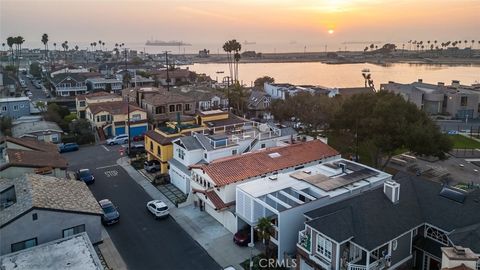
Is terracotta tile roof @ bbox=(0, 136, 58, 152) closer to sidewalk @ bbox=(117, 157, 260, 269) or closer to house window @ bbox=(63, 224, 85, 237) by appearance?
sidewalk @ bbox=(117, 157, 260, 269)

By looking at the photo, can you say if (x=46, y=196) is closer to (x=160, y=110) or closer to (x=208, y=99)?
(x=160, y=110)

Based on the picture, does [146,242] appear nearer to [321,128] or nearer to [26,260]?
[26,260]

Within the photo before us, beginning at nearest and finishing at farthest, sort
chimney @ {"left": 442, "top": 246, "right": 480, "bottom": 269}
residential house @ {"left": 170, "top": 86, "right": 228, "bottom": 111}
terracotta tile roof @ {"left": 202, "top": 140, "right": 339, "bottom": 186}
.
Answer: chimney @ {"left": 442, "top": 246, "right": 480, "bottom": 269} → terracotta tile roof @ {"left": 202, "top": 140, "right": 339, "bottom": 186} → residential house @ {"left": 170, "top": 86, "right": 228, "bottom": 111}

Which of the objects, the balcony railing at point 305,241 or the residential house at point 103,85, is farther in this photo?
the residential house at point 103,85

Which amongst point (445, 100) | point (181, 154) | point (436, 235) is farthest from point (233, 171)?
point (445, 100)

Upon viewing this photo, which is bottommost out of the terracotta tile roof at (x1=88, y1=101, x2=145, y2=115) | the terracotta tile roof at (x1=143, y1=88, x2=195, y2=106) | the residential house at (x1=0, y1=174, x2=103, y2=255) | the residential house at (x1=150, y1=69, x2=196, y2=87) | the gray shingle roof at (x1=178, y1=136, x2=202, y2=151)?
the residential house at (x1=0, y1=174, x2=103, y2=255)

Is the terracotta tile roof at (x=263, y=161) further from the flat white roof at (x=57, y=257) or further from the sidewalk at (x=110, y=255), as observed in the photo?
the flat white roof at (x=57, y=257)

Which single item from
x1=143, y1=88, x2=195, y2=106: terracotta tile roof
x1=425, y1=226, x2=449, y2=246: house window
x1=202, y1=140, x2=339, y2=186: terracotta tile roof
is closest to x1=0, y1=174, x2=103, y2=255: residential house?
x1=202, y1=140, x2=339, y2=186: terracotta tile roof

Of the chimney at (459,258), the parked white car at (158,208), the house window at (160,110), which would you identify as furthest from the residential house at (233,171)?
the house window at (160,110)
